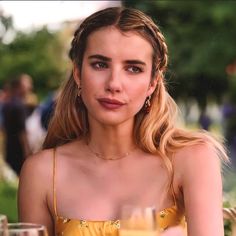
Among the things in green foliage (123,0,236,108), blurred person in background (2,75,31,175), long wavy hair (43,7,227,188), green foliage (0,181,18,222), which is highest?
green foliage (123,0,236,108)

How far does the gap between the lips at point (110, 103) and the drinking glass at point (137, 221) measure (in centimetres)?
62

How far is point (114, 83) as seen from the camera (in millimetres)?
2477

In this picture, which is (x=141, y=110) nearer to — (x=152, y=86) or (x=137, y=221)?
(x=152, y=86)

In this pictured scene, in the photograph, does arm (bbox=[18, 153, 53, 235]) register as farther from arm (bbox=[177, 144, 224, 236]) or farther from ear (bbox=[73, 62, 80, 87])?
arm (bbox=[177, 144, 224, 236])

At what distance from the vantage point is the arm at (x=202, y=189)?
100 inches

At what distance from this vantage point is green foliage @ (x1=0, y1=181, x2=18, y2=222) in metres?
6.17

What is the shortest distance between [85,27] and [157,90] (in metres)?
0.34

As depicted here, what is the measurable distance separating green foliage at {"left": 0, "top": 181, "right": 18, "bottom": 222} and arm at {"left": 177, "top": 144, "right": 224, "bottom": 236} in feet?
9.75

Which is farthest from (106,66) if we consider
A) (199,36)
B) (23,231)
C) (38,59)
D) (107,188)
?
(38,59)

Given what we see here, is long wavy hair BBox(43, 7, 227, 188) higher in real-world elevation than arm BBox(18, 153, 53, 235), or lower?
higher

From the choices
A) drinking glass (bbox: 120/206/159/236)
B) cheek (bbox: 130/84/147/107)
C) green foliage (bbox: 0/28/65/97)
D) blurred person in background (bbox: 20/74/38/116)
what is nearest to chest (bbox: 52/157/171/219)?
cheek (bbox: 130/84/147/107)

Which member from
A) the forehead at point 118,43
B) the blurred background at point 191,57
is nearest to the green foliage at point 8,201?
the blurred background at point 191,57

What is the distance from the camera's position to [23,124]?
9.27 metres

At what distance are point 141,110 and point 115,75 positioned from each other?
0.36 metres
